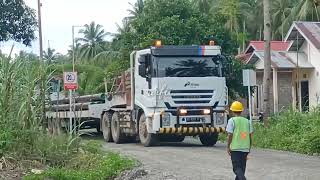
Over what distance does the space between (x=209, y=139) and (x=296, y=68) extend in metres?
15.6

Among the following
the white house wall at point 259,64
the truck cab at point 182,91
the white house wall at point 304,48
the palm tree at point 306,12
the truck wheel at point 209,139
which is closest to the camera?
the truck cab at point 182,91

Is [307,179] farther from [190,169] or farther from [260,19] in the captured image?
[260,19]

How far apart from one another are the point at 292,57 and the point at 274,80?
68.5 inches

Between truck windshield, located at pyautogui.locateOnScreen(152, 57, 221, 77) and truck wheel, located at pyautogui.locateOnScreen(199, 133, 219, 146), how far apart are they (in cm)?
214

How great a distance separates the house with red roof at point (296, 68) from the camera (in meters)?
33.6

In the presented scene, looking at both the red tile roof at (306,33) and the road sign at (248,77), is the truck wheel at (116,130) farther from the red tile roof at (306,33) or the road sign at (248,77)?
the red tile roof at (306,33)

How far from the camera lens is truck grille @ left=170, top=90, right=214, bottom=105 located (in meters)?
18.6

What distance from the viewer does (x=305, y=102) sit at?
3381 centimetres

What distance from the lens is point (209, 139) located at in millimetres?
20188

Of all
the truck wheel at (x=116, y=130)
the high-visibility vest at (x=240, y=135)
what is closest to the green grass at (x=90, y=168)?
the high-visibility vest at (x=240, y=135)

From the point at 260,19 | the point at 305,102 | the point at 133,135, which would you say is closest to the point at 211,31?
the point at 305,102

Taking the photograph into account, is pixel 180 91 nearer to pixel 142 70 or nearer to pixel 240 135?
pixel 142 70

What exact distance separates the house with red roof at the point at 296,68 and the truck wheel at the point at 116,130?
1330 centimetres

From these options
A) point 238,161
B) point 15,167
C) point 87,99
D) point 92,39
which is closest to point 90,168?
point 15,167
